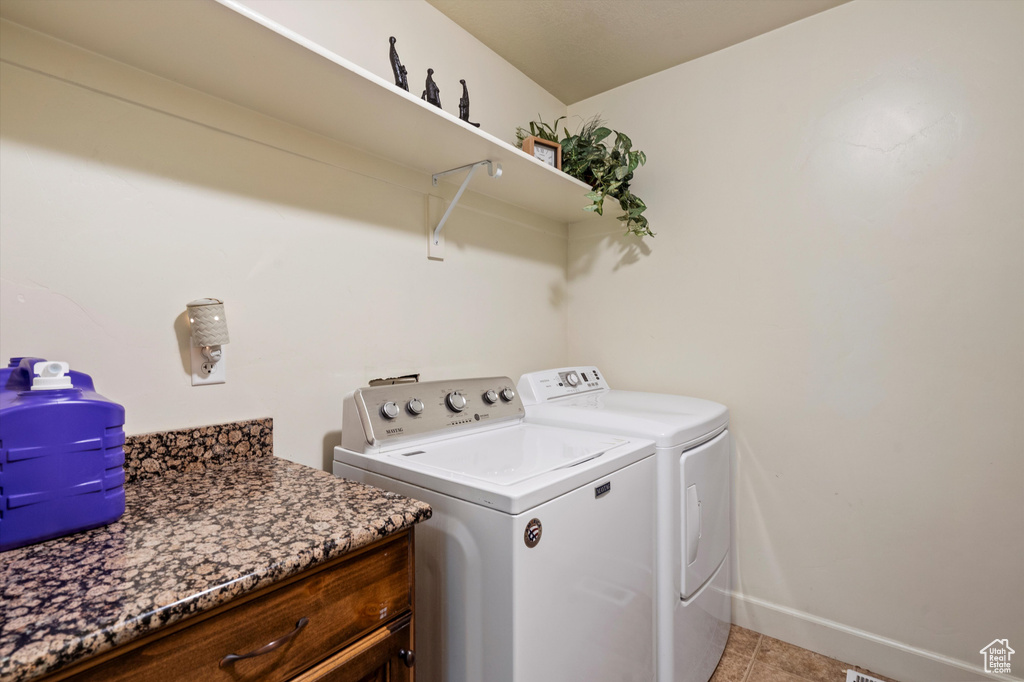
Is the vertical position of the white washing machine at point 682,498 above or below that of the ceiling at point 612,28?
below

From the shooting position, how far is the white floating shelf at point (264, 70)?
903 mm

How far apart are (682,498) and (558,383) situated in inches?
27.0

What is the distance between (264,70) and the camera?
1085 mm

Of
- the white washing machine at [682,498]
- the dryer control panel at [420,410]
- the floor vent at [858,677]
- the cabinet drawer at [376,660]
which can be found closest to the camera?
the cabinet drawer at [376,660]

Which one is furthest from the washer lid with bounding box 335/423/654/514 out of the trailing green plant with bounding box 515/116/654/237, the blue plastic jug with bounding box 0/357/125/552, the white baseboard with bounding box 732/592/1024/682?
the white baseboard with bounding box 732/592/1024/682

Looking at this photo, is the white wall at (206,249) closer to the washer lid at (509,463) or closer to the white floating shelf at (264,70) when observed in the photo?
the white floating shelf at (264,70)

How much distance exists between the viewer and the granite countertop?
0.53m

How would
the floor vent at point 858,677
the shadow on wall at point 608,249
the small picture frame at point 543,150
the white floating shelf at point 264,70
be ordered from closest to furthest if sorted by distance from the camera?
the white floating shelf at point 264,70 < the floor vent at point 858,677 < the small picture frame at point 543,150 < the shadow on wall at point 608,249

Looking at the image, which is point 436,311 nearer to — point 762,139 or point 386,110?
point 386,110

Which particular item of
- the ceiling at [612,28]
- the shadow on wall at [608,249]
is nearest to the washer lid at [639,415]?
the shadow on wall at [608,249]

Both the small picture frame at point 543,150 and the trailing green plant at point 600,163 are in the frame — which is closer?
the small picture frame at point 543,150

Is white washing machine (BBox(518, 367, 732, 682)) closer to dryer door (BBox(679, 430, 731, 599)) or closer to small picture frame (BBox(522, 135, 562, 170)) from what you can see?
dryer door (BBox(679, 430, 731, 599))

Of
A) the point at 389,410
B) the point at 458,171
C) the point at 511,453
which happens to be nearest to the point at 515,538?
the point at 511,453

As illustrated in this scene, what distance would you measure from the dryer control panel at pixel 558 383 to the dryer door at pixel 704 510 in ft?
1.88
